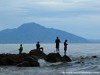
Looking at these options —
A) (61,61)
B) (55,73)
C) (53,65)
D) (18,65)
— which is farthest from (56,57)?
(55,73)

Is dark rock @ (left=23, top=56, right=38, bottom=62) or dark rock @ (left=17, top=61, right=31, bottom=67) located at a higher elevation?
dark rock @ (left=23, top=56, right=38, bottom=62)

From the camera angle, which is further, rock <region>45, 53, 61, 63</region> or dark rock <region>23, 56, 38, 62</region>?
rock <region>45, 53, 61, 63</region>

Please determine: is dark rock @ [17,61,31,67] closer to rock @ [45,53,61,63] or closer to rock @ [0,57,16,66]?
rock @ [0,57,16,66]

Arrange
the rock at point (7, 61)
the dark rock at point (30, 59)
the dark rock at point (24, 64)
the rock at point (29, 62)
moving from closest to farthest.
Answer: the dark rock at point (24, 64) < the rock at point (29, 62) < the dark rock at point (30, 59) < the rock at point (7, 61)

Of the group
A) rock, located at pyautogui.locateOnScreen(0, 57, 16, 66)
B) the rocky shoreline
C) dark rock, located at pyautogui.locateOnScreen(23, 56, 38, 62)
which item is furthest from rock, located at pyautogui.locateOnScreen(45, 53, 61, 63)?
rock, located at pyautogui.locateOnScreen(0, 57, 16, 66)

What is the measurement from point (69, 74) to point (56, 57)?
483 inches

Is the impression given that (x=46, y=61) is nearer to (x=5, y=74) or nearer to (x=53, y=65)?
(x=53, y=65)

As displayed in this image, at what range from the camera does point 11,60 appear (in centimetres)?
3981

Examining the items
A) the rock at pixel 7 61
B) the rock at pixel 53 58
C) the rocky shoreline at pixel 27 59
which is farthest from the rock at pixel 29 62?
the rock at pixel 53 58

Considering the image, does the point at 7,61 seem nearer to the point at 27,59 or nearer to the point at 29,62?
the point at 27,59

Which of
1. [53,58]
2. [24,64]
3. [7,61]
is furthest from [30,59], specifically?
[53,58]

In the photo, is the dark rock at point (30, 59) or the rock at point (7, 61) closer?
the dark rock at point (30, 59)

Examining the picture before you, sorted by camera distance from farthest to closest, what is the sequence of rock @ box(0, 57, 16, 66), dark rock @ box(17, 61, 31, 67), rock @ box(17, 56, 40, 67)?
rock @ box(0, 57, 16, 66)
rock @ box(17, 56, 40, 67)
dark rock @ box(17, 61, 31, 67)

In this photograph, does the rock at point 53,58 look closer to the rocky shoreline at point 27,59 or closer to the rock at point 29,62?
the rocky shoreline at point 27,59
